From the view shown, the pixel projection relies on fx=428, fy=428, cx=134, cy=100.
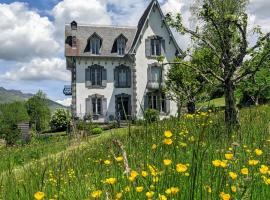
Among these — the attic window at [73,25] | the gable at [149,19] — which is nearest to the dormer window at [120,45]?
the gable at [149,19]

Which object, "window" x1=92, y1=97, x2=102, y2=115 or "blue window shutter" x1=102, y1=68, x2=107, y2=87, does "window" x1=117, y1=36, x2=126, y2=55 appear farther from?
"window" x1=92, y1=97, x2=102, y2=115

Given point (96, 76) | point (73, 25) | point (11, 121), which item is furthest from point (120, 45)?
point (11, 121)

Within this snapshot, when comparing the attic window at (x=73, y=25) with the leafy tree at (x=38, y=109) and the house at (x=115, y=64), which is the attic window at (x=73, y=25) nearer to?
the house at (x=115, y=64)

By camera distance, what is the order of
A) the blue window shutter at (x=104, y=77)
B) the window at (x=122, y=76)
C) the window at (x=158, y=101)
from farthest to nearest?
the window at (x=122, y=76) → the blue window shutter at (x=104, y=77) → the window at (x=158, y=101)

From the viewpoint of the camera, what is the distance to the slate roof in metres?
47.2

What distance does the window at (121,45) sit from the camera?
4841 cm

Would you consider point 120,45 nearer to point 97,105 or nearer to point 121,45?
point 121,45

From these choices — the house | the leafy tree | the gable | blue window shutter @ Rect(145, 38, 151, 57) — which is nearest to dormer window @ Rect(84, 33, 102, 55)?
the house

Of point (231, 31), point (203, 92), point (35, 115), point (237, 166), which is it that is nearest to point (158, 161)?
point (237, 166)

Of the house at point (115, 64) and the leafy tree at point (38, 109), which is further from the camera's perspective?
the leafy tree at point (38, 109)

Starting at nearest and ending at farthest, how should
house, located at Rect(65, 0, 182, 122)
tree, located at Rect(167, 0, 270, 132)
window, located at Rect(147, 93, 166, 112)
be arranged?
1. window, located at Rect(147, 93, 166, 112)
2. tree, located at Rect(167, 0, 270, 132)
3. house, located at Rect(65, 0, 182, 122)

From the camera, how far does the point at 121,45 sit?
160ft

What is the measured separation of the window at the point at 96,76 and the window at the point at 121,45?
3.07 meters

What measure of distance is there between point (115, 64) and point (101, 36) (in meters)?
3.60
